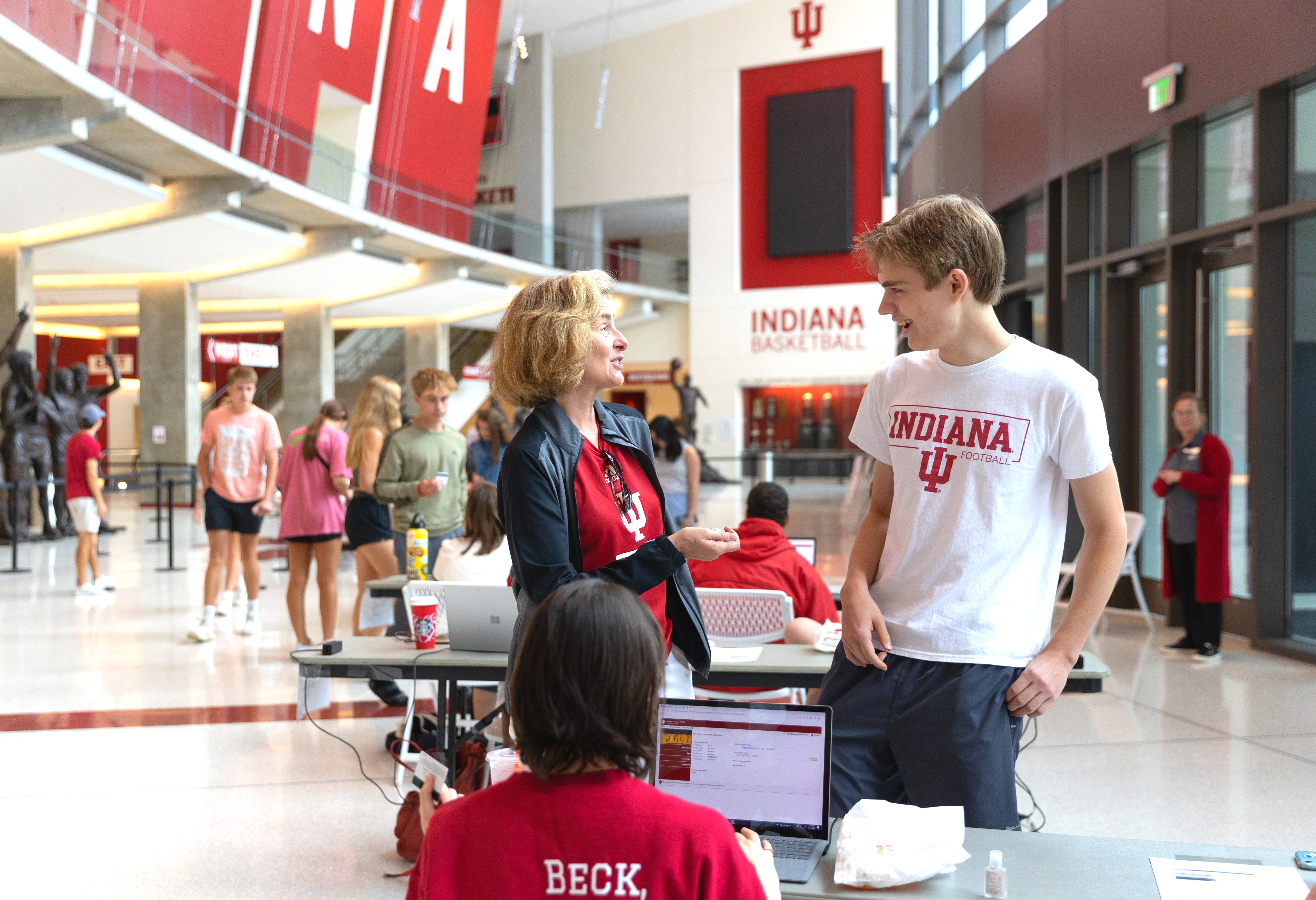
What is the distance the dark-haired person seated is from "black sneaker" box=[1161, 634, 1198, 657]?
20.5 ft

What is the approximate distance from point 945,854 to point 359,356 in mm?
26170

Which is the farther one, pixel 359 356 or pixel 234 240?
pixel 359 356

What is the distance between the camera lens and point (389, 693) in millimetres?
4883

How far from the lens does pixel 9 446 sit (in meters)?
13.0

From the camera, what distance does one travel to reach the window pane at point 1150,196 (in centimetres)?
766

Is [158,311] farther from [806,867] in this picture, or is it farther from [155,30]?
[806,867]

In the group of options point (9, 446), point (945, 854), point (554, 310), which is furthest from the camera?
point (9, 446)

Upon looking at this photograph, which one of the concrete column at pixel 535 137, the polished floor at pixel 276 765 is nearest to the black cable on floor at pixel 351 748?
the polished floor at pixel 276 765

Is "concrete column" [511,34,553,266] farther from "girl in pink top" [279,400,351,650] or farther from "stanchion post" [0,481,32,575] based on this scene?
"girl in pink top" [279,400,351,650]

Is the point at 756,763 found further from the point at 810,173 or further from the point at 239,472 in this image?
the point at 810,173

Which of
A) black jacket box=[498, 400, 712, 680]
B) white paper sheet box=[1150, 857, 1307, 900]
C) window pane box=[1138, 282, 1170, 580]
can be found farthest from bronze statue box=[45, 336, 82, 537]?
white paper sheet box=[1150, 857, 1307, 900]

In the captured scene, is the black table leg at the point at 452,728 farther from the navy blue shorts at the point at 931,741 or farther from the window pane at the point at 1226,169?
the window pane at the point at 1226,169

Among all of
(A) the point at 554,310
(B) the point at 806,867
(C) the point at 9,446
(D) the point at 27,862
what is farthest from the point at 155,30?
(B) the point at 806,867

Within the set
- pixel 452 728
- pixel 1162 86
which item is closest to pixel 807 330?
pixel 1162 86
